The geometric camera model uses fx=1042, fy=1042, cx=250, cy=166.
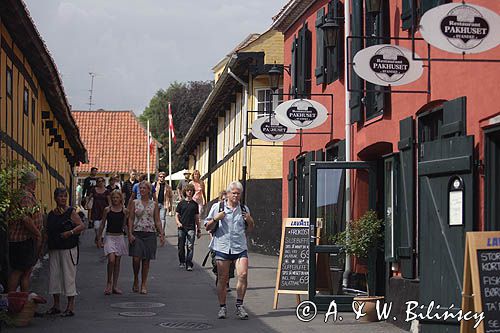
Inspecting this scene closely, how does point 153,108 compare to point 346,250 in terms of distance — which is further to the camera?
point 153,108

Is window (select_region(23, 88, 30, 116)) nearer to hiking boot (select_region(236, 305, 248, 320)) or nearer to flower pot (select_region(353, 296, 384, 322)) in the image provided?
hiking boot (select_region(236, 305, 248, 320))

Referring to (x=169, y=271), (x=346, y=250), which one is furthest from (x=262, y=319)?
(x=169, y=271)

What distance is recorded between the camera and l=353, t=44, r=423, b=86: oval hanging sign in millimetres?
12062

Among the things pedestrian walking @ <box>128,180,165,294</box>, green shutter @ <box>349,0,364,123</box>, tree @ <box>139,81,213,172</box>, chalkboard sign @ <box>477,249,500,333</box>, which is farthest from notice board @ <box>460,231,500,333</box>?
tree @ <box>139,81,213,172</box>

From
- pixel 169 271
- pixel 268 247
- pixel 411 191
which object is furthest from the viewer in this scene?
pixel 268 247

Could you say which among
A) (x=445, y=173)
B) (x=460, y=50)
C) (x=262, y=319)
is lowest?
(x=262, y=319)

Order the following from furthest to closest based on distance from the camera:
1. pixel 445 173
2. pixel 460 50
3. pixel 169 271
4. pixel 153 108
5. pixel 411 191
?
pixel 153 108
pixel 169 271
pixel 411 191
pixel 445 173
pixel 460 50

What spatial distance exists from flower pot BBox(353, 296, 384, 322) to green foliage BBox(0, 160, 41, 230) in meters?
4.35

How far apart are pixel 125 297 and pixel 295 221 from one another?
116 inches

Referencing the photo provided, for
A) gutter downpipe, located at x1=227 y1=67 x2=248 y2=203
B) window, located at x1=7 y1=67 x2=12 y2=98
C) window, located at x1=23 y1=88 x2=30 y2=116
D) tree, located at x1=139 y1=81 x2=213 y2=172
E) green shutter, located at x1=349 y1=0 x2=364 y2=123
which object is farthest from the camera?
tree, located at x1=139 y1=81 x2=213 y2=172

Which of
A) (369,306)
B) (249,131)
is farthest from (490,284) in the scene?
(249,131)

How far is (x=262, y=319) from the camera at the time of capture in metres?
14.0

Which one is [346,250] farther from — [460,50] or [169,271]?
[169,271]

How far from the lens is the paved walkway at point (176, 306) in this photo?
1305 cm
